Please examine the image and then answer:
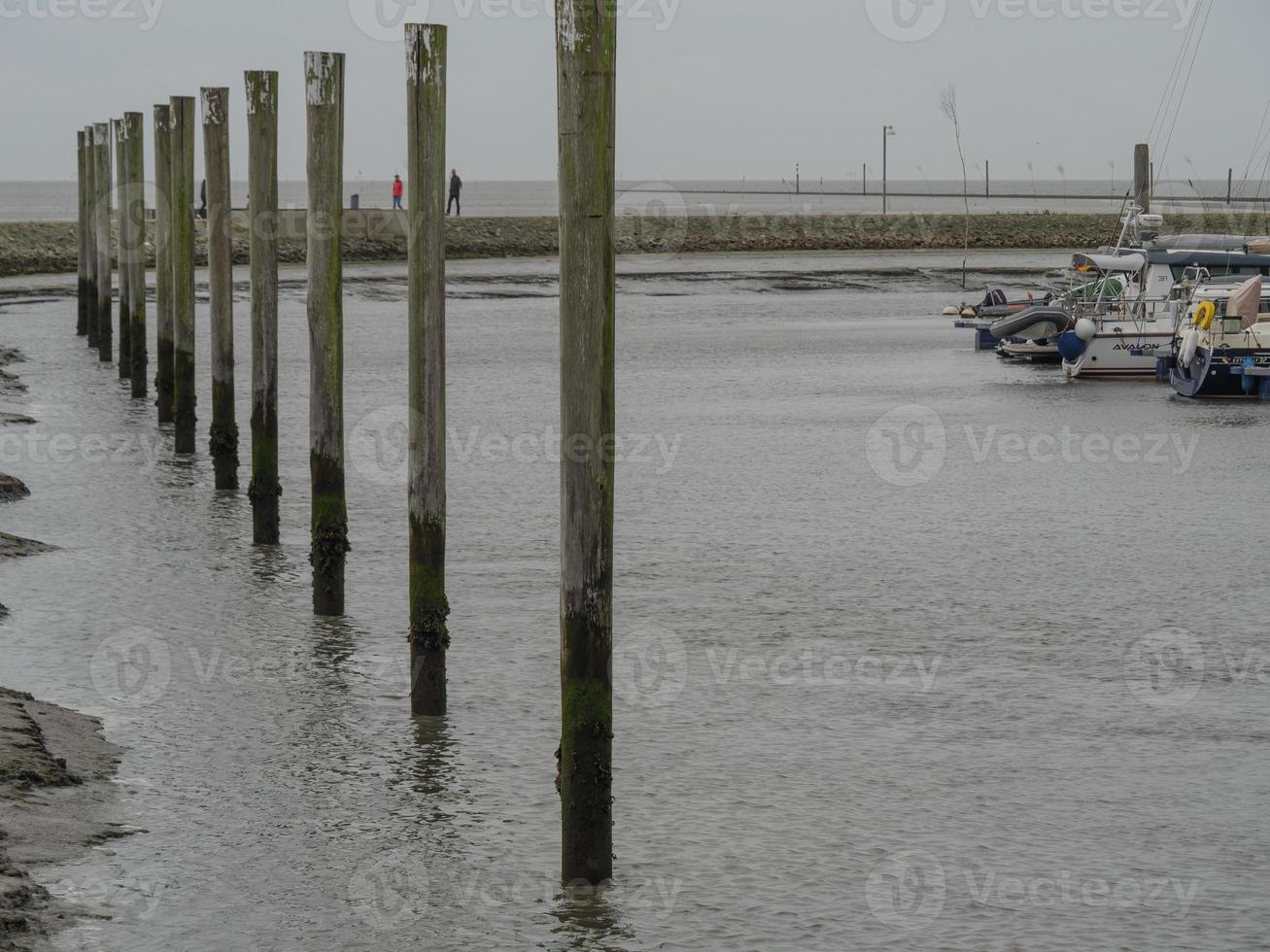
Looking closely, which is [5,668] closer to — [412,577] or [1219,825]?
[412,577]

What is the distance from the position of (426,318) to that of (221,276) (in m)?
7.30

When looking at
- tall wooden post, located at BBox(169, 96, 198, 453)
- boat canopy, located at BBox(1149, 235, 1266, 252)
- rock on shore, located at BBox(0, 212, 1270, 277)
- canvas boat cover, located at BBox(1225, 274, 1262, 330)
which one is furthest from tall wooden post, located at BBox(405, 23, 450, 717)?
rock on shore, located at BBox(0, 212, 1270, 277)

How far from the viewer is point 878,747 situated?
10.0 m

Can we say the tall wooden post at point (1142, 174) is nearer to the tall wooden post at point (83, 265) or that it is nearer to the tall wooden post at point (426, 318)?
the tall wooden post at point (83, 265)

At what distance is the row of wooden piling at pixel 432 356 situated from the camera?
23.7ft

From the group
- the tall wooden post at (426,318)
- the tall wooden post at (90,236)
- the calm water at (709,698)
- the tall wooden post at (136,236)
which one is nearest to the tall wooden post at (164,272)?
the calm water at (709,698)

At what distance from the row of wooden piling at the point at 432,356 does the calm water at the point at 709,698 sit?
45 cm

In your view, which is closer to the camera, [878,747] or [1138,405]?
[878,747]

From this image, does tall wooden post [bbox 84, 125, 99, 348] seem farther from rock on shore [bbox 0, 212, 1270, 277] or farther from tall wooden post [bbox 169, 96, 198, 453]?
rock on shore [bbox 0, 212, 1270, 277]

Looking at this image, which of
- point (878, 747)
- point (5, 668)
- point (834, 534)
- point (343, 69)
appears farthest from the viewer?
point (834, 534)

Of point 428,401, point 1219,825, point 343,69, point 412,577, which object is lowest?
point 1219,825

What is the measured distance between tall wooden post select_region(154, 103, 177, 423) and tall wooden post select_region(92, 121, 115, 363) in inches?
269

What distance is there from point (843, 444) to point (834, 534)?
6.62 m

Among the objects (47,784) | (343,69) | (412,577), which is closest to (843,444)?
(343,69)
